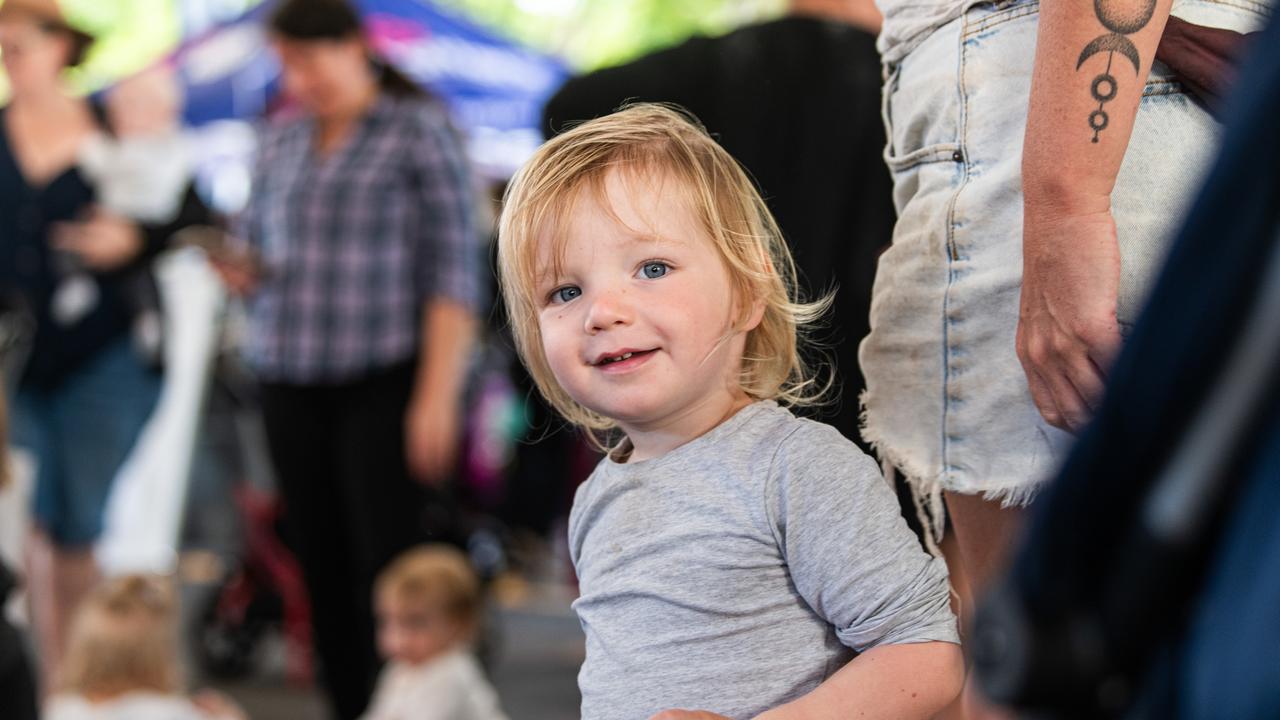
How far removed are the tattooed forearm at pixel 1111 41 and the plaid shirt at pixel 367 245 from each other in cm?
236


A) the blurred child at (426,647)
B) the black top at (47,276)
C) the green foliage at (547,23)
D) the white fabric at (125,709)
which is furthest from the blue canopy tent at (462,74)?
the white fabric at (125,709)

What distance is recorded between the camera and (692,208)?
1.43 meters

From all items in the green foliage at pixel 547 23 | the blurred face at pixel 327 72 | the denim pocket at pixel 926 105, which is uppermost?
the denim pocket at pixel 926 105

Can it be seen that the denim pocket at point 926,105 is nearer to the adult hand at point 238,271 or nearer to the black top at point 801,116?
the black top at point 801,116

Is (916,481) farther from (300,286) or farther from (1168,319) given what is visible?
(300,286)

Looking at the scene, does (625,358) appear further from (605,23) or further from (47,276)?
(605,23)

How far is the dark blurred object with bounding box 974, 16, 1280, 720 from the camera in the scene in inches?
26.0

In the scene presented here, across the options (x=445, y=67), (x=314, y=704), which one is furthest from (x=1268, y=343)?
(x=445, y=67)

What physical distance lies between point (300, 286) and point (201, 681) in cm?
290

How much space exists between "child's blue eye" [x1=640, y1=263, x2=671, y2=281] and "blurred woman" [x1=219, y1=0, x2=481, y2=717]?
2.18 m

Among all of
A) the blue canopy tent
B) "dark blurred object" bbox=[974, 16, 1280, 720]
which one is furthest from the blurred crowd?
the blue canopy tent

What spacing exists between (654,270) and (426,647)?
9.07 feet

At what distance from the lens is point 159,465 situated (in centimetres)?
598

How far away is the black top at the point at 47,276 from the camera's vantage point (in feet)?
13.1
